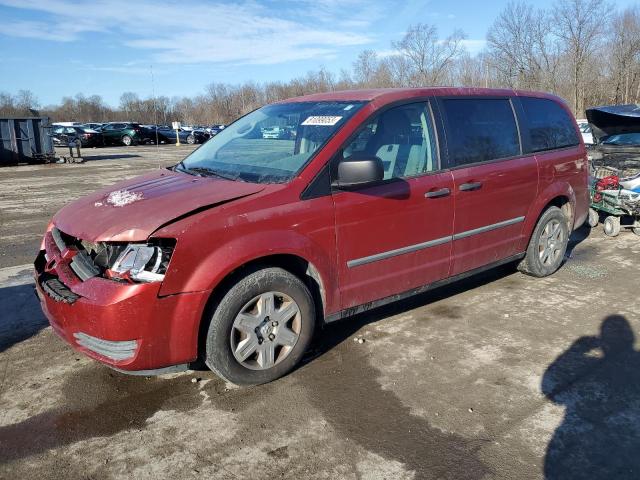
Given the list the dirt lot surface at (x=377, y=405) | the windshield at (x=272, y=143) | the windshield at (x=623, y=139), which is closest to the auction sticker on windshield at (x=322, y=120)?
the windshield at (x=272, y=143)

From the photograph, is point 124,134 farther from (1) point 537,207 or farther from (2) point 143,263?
(2) point 143,263

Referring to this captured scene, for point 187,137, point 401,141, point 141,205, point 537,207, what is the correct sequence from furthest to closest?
1. point 187,137
2. point 537,207
3. point 401,141
4. point 141,205

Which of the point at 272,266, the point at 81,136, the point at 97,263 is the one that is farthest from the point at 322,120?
the point at 81,136

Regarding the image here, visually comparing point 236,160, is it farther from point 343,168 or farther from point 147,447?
point 147,447

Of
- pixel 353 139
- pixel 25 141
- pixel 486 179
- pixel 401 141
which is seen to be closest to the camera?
pixel 353 139

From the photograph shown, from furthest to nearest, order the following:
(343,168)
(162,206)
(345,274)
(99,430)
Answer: (345,274), (343,168), (162,206), (99,430)

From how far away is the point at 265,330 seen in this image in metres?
3.32

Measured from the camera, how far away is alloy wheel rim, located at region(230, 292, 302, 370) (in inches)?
127

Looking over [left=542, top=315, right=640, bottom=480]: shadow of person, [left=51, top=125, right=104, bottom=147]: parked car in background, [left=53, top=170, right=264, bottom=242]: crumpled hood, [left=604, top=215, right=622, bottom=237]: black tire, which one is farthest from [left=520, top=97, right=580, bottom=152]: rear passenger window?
[left=51, top=125, right=104, bottom=147]: parked car in background

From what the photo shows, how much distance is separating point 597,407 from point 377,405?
1312 millimetres

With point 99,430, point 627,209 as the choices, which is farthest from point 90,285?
point 627,209

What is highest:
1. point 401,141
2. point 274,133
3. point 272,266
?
point 274,133

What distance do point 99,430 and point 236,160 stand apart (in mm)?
2076

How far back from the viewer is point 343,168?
134 inches
